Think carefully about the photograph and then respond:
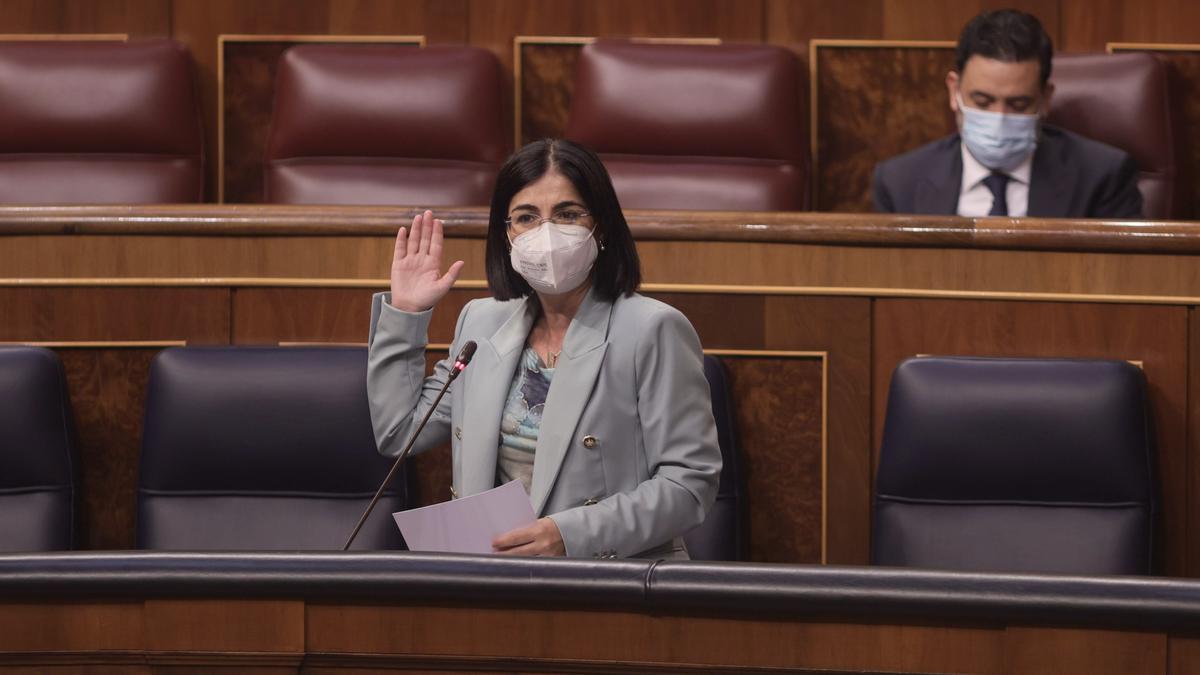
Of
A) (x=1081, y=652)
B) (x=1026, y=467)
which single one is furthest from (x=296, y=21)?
(x=1081, y=652)

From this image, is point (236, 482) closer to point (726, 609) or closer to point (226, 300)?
point (226, 300)

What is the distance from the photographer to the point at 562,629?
1.82 ft

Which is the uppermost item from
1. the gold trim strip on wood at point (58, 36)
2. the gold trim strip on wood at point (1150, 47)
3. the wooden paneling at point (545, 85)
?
the gold trim strip on wood at point (58, 36)

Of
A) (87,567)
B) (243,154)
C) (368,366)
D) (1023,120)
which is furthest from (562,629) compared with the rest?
(243,154)

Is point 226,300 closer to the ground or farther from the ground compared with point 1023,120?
closer to the ground

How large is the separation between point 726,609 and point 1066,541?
42cm

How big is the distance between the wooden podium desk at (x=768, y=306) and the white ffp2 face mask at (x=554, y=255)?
150mm

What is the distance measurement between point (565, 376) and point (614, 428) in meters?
0.04

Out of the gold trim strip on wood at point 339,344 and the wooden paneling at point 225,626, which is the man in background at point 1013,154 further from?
the wooden paneling at point 225,626

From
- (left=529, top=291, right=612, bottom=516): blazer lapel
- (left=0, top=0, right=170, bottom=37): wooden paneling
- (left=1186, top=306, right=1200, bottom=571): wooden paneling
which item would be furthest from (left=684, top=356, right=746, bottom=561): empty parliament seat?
(left=0, top=0, right=170, bottom=37): wooden paneling

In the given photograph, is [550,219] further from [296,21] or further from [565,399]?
[296,21]

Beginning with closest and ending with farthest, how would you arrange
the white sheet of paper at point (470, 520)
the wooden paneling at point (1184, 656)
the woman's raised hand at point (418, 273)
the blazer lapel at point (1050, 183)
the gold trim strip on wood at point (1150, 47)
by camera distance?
the wooden paneling at point (1184, 656) → the white sheet of paper at point (470, 520) → the woman's raised hand at point (418, 273) → the blazer lapel at point (1050, 183) → the gold trim strip on wood at point (1150, 47)

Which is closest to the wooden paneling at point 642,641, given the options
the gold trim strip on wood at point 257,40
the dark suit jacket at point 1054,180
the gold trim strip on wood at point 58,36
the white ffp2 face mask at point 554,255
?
the white ffp2 face mask at point 554,255

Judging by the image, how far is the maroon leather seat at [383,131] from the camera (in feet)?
4.30
